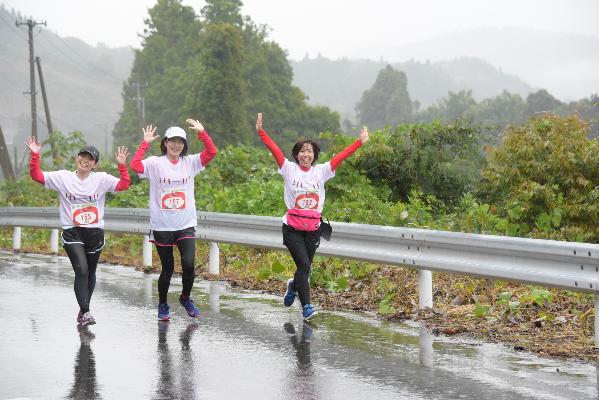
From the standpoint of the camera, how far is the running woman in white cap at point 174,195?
10016 mm

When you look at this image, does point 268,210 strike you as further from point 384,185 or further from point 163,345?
point 163,345

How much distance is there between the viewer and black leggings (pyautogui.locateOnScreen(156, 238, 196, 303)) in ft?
33.2

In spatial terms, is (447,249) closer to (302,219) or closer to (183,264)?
(302,219)

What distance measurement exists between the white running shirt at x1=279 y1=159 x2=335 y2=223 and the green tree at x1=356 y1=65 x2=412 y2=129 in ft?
506

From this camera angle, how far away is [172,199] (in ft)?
32.9

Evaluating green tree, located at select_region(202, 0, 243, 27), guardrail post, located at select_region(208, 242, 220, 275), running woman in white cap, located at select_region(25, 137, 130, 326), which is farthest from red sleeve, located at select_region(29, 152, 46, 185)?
green tree, located at select_region(202, 0, 243, 27)

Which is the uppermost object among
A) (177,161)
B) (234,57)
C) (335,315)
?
(234,57)

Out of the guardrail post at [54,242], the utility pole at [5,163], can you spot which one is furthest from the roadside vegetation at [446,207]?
the utility pole at [5,163]

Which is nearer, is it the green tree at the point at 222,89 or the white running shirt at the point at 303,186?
the white running shirt at the point at 303,186

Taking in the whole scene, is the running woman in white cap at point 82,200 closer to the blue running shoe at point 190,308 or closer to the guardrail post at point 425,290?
the blue running shoe at point 190,308

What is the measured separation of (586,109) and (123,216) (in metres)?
87.3

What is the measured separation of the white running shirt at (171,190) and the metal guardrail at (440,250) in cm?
200

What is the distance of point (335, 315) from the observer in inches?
408

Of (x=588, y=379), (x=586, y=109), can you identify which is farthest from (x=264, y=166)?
(x=586, y=109)
